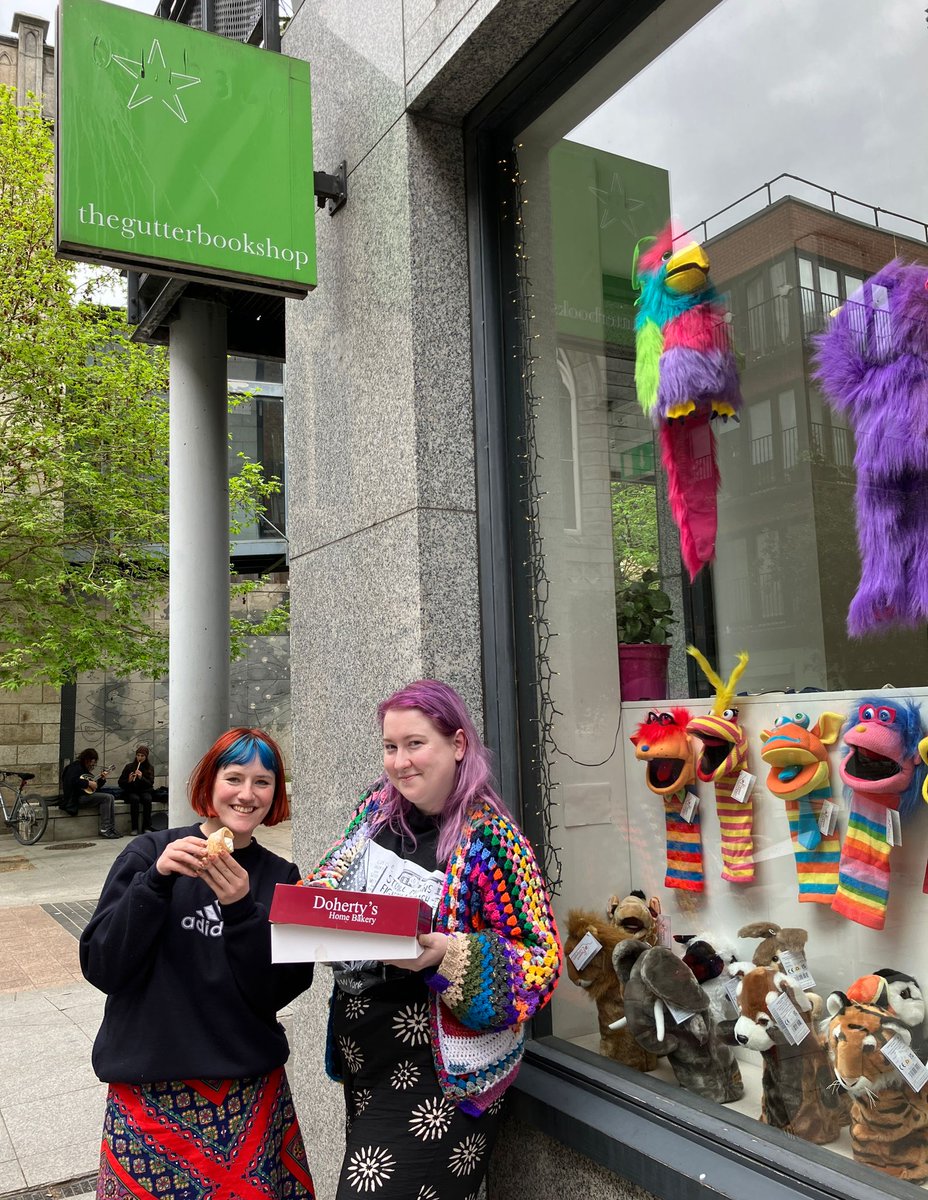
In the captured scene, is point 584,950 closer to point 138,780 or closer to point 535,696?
point 535,696

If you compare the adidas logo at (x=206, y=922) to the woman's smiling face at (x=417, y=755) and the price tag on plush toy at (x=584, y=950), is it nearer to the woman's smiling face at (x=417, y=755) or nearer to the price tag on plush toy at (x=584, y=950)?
the woman's smiling face at (x=417, y=755)

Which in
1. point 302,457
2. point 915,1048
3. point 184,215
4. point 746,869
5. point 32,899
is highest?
point 184,215

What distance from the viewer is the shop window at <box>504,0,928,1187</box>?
100 inches

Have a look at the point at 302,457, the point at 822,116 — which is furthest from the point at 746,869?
the point at 302,457

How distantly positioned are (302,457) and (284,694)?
18.3m

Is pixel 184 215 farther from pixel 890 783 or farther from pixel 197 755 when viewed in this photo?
pixel 890 783

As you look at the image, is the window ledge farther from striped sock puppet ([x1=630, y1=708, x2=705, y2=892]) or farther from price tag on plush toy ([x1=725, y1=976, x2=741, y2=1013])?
striped sock puppet ([x1=630, y1=708, x2=705, y2=892])

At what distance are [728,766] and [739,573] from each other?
0.57m

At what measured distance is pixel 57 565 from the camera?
1623cm

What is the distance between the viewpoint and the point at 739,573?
9.85 feet

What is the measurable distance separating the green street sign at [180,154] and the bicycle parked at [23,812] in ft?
51.8

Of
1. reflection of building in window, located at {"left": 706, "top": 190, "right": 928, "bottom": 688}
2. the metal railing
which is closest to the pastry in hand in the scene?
reflection of building in window, located at {"left": 706, "top": 190, "right": 928, "bottom": 688}

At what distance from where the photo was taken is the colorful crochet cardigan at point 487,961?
2332mm

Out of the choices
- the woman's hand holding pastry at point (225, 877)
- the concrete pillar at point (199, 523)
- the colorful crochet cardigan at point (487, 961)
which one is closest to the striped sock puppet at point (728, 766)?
the colorful crochet cardigan at point (487, 961)
